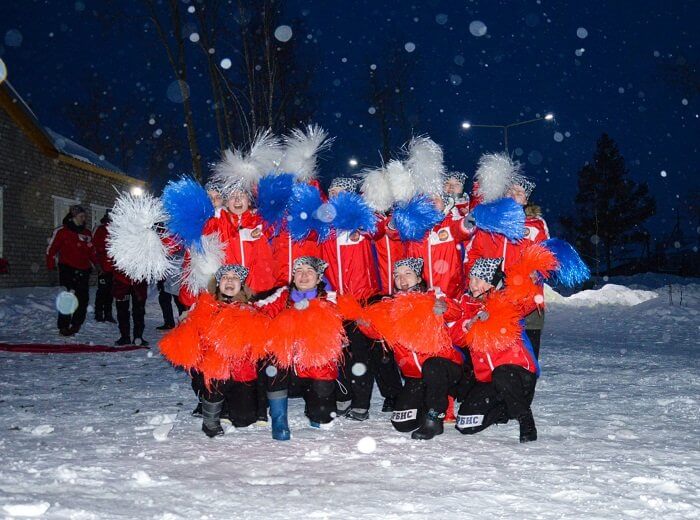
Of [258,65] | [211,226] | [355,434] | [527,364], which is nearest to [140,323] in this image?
[211,226]

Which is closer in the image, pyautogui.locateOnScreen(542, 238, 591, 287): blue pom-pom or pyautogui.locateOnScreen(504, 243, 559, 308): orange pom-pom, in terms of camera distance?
pyautogui.locateOnScreen(504, 243, 559, 308): orange pom-pom

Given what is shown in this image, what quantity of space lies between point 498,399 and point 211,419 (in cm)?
188

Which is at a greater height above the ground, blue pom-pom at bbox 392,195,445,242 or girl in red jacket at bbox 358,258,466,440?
blue pom-pom at bbox 392,195,445,242

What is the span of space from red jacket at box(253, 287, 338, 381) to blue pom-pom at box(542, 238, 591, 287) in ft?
5.35

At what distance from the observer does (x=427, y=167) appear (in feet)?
16.1

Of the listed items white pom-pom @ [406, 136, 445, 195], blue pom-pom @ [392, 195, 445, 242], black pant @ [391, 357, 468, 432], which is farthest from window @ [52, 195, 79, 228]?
black pant @ [391, 357, 468, 432]

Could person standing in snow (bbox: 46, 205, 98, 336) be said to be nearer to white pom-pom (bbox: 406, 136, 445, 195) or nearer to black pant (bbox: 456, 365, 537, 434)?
white pom-pom (bbox: 406, 136, 445, 195)

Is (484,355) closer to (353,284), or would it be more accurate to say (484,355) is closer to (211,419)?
(353,284)

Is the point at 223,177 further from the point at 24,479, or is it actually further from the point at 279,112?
the point at 279,112

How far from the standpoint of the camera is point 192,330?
14.0ft

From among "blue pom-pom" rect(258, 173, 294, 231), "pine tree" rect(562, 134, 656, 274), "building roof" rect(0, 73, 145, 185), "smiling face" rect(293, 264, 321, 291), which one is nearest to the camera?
"smiling face" rect(293, 264, 321, 291)

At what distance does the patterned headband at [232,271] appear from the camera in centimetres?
449

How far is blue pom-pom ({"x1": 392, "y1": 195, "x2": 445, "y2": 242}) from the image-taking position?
4.69m

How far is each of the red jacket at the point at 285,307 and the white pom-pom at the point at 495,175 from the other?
56.1 inches
